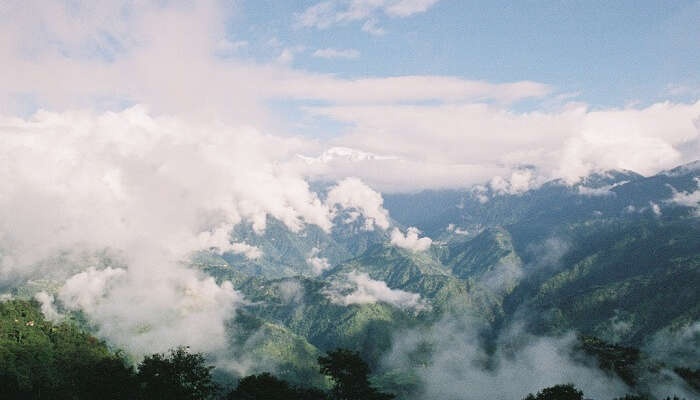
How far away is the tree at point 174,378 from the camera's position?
3499 inches

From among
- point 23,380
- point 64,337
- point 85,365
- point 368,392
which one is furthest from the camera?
point 64,337

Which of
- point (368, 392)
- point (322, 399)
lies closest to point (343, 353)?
point (368, 392)

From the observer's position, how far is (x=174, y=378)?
298 ft

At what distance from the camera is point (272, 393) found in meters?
90.2

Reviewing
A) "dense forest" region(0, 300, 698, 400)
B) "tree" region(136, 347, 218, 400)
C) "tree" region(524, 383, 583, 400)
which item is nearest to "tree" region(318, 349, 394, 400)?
"dense forest" region(0, 300, 698, 400)

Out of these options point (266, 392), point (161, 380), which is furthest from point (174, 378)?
point (266, 392)

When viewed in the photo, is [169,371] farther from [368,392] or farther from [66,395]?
[66,395]

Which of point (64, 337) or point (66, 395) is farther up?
point (64, 337)

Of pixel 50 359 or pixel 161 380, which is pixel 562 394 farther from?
pixel 50 359

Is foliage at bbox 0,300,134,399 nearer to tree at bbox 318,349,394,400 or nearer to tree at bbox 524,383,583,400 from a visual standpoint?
tree at bbox 318,349,394,400

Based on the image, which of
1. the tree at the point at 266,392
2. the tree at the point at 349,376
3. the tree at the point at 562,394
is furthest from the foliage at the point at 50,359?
the tree at the point at 562,394

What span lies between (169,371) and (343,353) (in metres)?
36.1

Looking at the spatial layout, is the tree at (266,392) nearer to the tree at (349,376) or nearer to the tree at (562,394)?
the tree at (349,376)

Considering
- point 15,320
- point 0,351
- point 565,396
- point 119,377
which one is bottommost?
point 565,396
